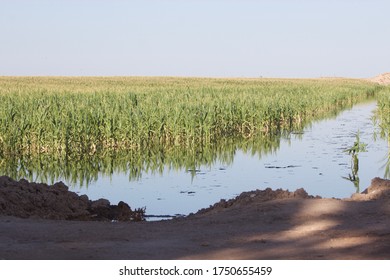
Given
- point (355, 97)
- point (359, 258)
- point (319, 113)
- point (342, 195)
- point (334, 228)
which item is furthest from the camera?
point (355, 97)

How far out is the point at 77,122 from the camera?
838 inches

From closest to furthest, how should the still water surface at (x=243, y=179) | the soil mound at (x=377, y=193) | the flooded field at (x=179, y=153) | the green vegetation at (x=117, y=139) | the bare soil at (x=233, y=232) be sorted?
the bare soil at (x=233, y=232)
the soil mound at (x=377, y=193)
the still water surface at (x=243, y=179)
the flooded field at (x=179, y=153)
the green vegetation at (x=117, y=139)

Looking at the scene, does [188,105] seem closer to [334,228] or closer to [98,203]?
[98,203]

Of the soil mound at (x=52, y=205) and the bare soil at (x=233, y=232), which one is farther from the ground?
the bare soil at (x=233, y=232)

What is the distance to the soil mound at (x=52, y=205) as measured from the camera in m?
11.9

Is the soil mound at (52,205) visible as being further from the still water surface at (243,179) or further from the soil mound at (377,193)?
the soil mound at (377,193)

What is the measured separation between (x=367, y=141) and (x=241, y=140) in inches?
152

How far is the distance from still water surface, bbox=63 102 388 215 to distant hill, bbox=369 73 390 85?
93.2 metres

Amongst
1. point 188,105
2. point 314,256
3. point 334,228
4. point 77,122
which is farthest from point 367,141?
point 314,256

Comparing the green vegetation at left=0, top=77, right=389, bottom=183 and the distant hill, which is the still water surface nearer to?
the green vegetation at left=0, top=77, right=389, bottom=183

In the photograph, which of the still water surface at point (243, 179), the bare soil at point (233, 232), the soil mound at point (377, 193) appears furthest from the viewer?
the still water surface at point (243, 179)

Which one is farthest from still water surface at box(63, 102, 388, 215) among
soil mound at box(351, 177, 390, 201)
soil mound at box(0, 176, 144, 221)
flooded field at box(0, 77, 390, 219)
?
soil mound at box(351, 177, 390, 201)

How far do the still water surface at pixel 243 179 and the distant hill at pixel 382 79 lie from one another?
93.2 m

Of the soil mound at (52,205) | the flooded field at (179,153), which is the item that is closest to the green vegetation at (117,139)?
the flooded field at (179,153)
